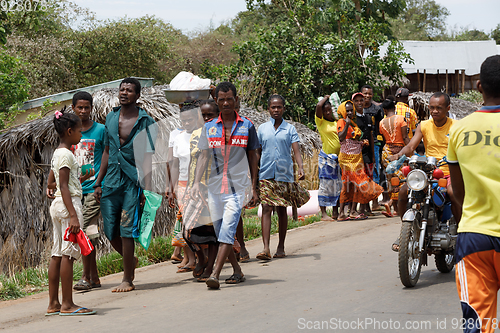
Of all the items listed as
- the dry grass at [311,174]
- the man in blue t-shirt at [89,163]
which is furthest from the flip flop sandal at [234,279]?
the dry grass at [311,174]

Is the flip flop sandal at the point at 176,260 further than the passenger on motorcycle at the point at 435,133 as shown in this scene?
Yes

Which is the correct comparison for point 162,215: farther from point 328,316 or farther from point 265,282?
point 328,316

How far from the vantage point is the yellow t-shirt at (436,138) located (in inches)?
245

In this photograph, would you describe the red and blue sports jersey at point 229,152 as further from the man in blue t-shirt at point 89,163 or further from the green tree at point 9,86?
the green tree at point 9,86

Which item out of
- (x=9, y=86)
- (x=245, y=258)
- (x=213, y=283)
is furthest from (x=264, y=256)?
(x=9, y=86)

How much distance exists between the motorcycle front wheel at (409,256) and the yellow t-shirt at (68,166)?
10.2ft

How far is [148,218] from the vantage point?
612 centimetres

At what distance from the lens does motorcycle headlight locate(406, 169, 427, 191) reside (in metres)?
5.57

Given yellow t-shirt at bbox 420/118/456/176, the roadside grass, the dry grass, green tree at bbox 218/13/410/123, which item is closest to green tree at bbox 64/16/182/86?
green tree at bbox 218/13/410/123

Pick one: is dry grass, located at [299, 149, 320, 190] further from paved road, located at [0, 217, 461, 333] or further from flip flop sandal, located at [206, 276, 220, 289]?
flip flop sandal, located at [206, 276, 220, 289]

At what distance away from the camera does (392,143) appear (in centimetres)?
1000

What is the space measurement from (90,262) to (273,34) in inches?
482

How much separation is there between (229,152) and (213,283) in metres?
1.42

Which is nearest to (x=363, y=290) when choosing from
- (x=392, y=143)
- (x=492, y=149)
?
(x=492, y=149)
